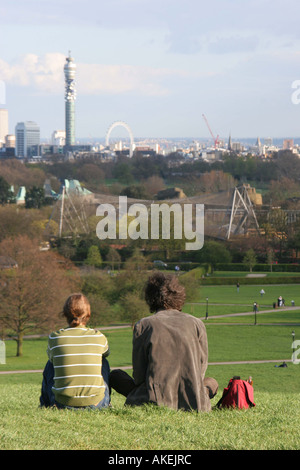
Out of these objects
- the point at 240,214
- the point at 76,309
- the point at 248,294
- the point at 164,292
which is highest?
the point at 164,292

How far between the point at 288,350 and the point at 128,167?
86.2 meters

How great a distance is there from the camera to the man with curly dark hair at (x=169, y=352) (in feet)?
18.1

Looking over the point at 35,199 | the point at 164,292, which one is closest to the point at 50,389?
the point at 164,292

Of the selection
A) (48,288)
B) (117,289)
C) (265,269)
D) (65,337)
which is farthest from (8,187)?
(65,337)

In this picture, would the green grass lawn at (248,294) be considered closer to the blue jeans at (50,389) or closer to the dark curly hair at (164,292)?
the blue jeans at (50,389)

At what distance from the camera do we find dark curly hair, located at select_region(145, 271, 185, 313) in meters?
5.61

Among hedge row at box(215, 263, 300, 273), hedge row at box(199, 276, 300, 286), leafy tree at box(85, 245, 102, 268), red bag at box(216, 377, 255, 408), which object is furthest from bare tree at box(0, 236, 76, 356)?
red bag at box(216, 377, 255, 408)

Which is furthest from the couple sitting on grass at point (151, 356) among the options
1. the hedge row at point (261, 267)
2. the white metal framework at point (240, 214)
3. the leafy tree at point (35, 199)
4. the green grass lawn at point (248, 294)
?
the leafy tree at point (35, 199)

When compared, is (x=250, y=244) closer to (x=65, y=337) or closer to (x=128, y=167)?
(x=65, y=337)

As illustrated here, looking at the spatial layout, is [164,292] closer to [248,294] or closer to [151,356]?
[151,356]

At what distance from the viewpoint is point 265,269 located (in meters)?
48.6

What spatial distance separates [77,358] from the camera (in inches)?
220

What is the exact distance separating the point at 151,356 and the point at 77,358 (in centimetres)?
56

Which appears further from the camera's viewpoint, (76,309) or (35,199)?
(35,199)
